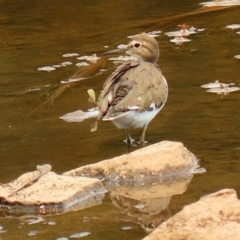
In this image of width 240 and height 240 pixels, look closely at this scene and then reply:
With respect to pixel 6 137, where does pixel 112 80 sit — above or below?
above

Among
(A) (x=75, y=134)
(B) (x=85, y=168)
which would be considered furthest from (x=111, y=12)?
(B) (x=85, y=168)

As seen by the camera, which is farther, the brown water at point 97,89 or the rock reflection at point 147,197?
the brown water at point 97,89

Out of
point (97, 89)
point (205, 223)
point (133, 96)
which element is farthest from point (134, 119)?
point (205, 223)

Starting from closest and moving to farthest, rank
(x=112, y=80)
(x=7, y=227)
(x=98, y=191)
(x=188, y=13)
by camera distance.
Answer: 1. (x=7, y=227)
2. (x=98, y=191)
3. (x=112, y=80)
4. (x=188, y=13)

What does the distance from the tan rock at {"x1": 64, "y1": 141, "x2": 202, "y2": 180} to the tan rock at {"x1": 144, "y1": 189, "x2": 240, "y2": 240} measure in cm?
120

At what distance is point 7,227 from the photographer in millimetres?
5617

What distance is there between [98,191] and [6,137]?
177 centimetres

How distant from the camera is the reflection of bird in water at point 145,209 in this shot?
5609 millimetres

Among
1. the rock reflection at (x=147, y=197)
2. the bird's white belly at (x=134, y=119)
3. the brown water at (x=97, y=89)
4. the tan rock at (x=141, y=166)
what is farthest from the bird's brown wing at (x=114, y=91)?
the rock reflection at (x=147, y=197)

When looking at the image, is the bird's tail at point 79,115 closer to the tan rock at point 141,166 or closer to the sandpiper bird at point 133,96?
the sandpiper bird at point 133,96

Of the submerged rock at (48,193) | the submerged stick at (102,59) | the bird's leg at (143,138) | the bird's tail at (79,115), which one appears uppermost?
the submerged rock at (48,193)

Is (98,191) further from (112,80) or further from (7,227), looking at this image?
(112,80)

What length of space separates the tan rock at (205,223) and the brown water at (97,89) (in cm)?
37

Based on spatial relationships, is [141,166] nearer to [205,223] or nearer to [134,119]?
[134,119]
